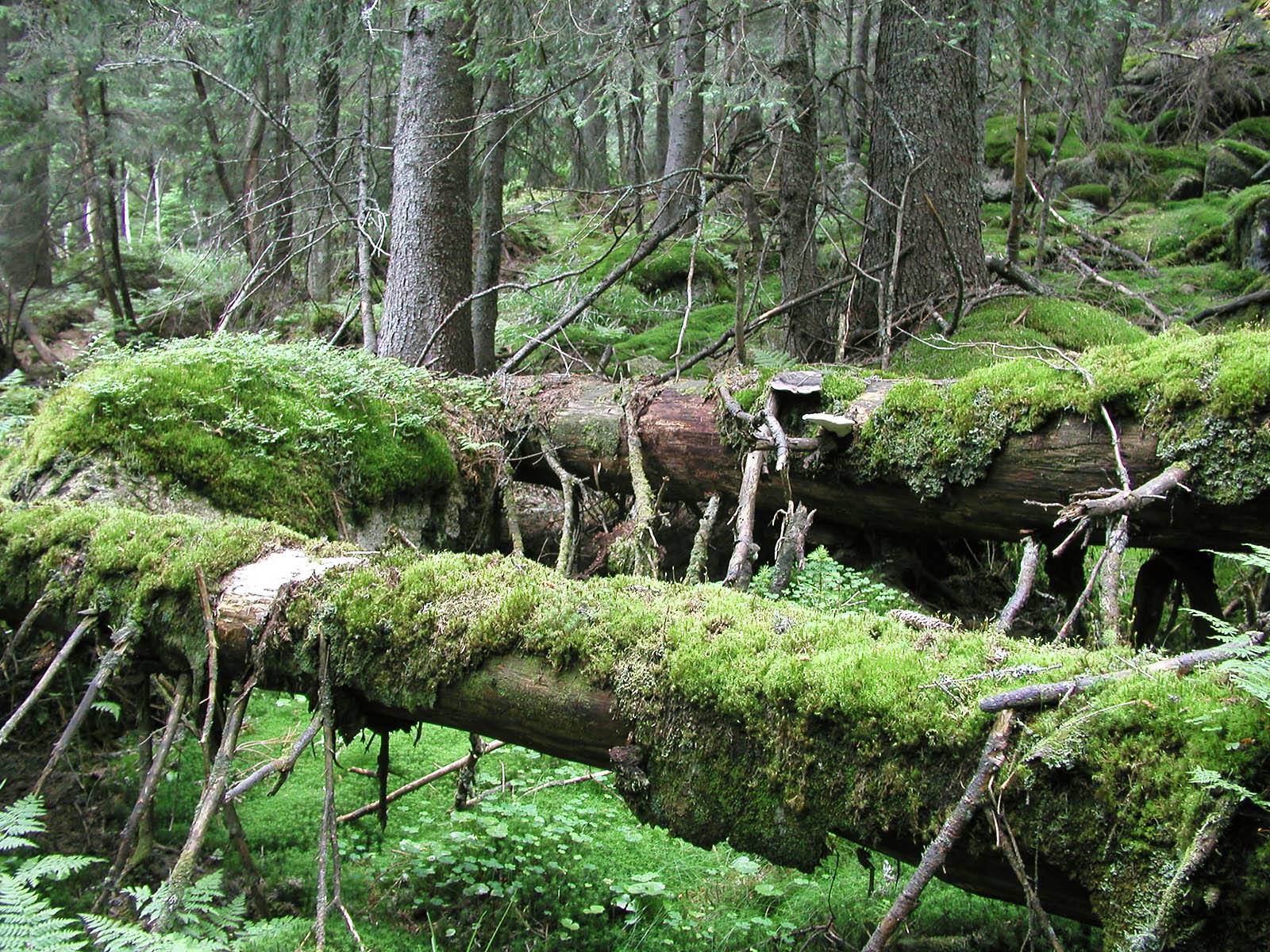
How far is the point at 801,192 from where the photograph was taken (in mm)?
7234

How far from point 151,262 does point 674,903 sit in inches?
759

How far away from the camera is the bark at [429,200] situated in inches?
288

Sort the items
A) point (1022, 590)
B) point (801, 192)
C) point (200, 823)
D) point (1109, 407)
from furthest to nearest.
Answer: point (801, 192)
point (1109, 407)
point (1022, 590)
point (200, 823)

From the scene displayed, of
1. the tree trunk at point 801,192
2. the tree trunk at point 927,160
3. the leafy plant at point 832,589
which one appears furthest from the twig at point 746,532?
the tree trunk at point 927,160

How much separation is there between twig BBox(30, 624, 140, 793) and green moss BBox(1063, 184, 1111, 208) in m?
16.4

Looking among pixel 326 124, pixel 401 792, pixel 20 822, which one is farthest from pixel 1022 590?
pixel 326 124

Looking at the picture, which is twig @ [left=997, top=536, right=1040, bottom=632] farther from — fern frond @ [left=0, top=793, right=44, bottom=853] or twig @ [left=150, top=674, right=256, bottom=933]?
fern frond @ [left=0, top=793, right=44, bottom=853]

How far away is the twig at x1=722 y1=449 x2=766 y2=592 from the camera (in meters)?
3.77

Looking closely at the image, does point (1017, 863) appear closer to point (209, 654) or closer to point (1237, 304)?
point (209, 654)

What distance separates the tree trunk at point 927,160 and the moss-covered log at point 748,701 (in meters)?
5.27

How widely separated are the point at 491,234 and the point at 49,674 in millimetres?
6909

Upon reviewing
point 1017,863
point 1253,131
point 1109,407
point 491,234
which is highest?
point 1253,131

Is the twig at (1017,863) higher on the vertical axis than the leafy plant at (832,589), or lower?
higher

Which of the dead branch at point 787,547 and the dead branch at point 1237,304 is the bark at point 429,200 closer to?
the dead branch at point 787,547
